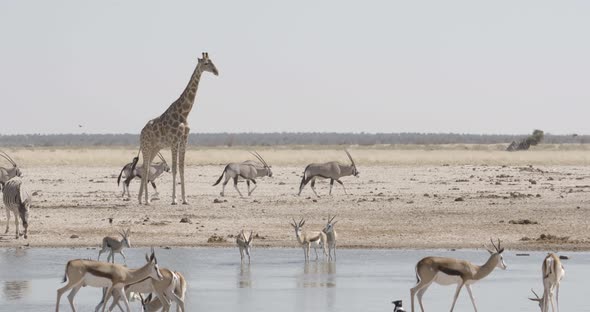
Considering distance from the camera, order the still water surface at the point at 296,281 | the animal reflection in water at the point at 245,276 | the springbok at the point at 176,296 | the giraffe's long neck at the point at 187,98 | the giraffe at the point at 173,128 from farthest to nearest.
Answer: the giraffe's long neck at the point at 187,98 → the giraffe at the point at 173,128 → the animal reflection in water at the point at 245,276 → the still water surface at the point at 296,281 → the springbok at the point at 176,296

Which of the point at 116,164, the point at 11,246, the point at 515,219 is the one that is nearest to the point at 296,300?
the point at 11,246

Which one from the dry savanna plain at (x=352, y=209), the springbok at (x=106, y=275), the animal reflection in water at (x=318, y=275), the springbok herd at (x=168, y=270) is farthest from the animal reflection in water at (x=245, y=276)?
the dry savanna plain at (x=352, y=209)

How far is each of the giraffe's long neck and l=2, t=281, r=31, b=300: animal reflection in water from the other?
1379 centimetres

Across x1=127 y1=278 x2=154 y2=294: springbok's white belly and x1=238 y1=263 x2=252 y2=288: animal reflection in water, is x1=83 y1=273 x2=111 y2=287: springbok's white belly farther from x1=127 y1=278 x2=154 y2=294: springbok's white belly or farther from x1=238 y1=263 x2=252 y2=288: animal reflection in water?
x1=238 y1=263 x2=252 y2=288: animal reflection in water

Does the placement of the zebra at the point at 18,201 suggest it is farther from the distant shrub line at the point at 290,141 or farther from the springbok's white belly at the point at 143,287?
the distant shrub line at the point at 290,141

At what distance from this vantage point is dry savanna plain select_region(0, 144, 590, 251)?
2086cm

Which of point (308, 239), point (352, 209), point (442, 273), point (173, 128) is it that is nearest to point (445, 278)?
point (442, 273)

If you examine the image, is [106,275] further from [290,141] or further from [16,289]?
[290,141]

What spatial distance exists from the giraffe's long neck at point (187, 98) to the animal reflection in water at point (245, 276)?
1180cm

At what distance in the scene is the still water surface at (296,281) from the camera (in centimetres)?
1365

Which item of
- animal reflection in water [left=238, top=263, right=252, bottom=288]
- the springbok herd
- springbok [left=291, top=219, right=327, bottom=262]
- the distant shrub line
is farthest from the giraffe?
the distant shrub line

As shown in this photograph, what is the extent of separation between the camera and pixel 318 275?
53.9 feet

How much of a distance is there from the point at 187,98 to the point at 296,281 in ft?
45.7

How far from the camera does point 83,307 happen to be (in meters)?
13.5
